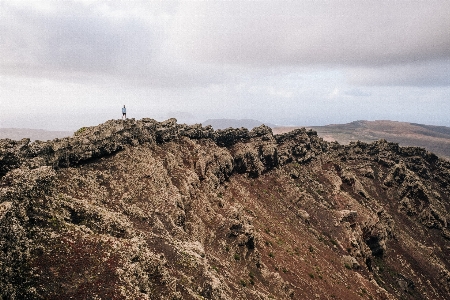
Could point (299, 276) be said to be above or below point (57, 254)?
below

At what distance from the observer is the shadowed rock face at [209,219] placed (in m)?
27.5

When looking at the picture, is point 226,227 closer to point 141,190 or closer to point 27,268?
point 141,190

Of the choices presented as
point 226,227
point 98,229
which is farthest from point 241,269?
point 98,229

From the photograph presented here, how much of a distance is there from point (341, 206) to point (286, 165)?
22137 mm

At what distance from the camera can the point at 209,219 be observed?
58156 mm

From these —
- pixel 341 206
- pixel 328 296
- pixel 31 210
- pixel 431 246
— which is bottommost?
pixel 431 246

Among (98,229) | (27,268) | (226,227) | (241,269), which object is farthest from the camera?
(226,227)

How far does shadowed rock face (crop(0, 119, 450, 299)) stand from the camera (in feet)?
90.3

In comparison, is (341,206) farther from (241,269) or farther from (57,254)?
(57,254)

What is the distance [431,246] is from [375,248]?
114ft

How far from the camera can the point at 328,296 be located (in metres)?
60.2

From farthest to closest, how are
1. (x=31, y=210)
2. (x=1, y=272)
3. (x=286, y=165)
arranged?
(x=286, y=165)
(x=31, y=210)
(x=1, y=272)

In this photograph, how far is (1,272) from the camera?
2283 centimetres

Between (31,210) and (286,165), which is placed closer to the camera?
(31,210)
